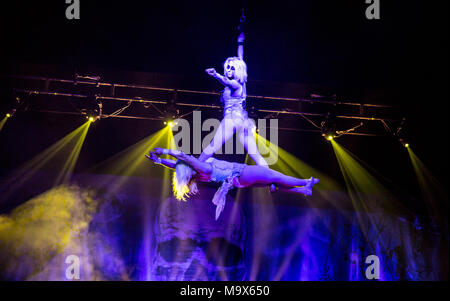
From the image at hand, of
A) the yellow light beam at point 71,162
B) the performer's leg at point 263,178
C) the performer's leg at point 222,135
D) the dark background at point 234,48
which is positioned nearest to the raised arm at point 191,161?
the performer's leg at point 222,135

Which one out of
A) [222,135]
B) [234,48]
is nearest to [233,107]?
[222,135]

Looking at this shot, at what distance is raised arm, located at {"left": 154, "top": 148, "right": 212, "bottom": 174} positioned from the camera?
2.66m

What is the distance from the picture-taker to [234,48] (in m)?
4.85

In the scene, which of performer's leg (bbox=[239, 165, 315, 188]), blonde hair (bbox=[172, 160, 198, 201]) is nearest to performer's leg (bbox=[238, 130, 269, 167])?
performer's leg (bbox=[239, 165, 315, 188])

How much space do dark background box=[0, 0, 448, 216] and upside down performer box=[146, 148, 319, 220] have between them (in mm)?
2143

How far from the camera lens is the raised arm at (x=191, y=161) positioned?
8.73 feet

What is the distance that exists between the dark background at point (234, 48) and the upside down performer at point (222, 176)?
2.14m

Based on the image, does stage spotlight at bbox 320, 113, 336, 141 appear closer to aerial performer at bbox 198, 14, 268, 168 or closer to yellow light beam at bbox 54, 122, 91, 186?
aerial performer at bbox 198, 14, 268, 168

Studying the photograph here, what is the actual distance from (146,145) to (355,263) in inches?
163

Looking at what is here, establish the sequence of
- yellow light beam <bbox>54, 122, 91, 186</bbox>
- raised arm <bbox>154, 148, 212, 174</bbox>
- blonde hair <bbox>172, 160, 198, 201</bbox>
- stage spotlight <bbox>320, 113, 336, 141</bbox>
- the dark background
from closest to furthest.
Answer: raised arm <bbox>154, 148, 212, 174</bbox> < blonde hair <bbox>172, 160, 198, 201</bbox> < the dark background < stage spotlight <bbox>320, 113, 336, 141</bbox> < yellow light beam <bbox>54, 122, 91, 186</bbox>

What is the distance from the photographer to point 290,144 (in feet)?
21.3

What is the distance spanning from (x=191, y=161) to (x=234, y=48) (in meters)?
2.59

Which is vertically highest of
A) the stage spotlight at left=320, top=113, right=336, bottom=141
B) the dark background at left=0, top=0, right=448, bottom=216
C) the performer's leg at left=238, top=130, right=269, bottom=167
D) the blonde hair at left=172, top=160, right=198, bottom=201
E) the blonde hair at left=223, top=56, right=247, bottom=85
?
the dark background at left=0, top=0, right=448, bottom=216

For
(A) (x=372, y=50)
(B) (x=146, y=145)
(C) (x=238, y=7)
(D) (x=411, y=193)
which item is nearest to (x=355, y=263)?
(D) (x=411, y=193)
